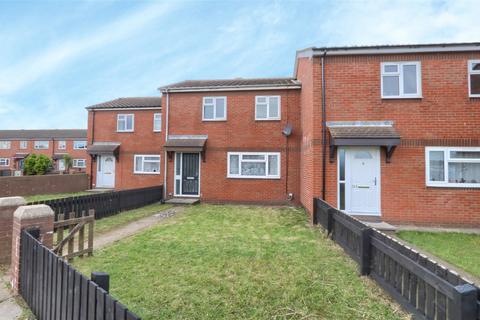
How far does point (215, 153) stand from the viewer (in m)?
14.0

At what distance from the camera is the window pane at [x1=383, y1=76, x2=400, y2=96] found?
31.0 feet

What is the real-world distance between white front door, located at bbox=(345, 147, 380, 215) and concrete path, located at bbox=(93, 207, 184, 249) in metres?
6.91

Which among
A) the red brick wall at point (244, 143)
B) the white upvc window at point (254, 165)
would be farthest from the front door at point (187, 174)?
the white upvc window at point (254, 165)

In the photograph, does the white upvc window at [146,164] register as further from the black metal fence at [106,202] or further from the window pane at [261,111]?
the window pane at [261,111]

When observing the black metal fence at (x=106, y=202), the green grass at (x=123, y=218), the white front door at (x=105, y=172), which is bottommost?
the green grass at (x=123, y=218)

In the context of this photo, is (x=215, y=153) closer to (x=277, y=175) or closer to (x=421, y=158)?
(x=277, y=175)

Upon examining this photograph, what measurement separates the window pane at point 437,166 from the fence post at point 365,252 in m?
6.11

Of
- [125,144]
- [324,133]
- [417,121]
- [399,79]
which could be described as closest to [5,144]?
[125,144]

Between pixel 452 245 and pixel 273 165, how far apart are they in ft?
26.3

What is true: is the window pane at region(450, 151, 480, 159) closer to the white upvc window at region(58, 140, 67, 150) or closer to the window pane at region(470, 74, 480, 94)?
the window pane at region(470, 74, 480, 94)

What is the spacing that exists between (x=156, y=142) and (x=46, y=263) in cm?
1589

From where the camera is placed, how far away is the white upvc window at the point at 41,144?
162 feet

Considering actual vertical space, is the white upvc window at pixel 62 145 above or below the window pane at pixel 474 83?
above

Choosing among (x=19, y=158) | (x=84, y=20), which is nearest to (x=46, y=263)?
(x=84, y=20)
